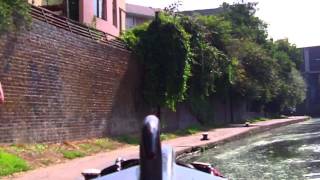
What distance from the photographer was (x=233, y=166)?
1727 cm

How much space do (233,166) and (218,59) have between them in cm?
2456

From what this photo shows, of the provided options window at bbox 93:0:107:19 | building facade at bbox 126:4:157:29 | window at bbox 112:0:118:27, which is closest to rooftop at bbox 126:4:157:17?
building facade at bbox 126:4:157:29

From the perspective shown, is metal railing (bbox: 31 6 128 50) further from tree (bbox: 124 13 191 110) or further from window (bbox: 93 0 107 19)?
window (bbox: 93 0 107 19)

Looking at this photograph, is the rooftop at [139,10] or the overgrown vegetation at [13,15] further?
the rooftop at [139,10]

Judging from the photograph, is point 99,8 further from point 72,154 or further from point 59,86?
point 72,154

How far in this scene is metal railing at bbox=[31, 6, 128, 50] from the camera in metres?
19.8

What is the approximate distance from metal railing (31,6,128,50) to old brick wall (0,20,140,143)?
36 cm

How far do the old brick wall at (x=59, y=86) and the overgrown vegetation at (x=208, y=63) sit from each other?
2598 millimetres

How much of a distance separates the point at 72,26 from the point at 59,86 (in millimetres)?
3288

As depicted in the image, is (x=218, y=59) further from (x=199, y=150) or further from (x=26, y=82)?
(x=26, y=82)

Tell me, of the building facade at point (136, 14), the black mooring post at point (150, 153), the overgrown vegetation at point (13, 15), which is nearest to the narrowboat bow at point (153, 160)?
the black mooring post at point (150, 153)

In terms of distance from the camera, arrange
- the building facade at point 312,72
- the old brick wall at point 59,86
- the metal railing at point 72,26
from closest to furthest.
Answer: the old brick wall at point 59,86
the metal railing at point 72,26
the building facade at point 312,72

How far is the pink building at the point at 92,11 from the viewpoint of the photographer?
34.8 m

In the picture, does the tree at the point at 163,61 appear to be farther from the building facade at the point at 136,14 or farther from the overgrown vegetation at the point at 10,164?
the building facade at the point at 136,14
